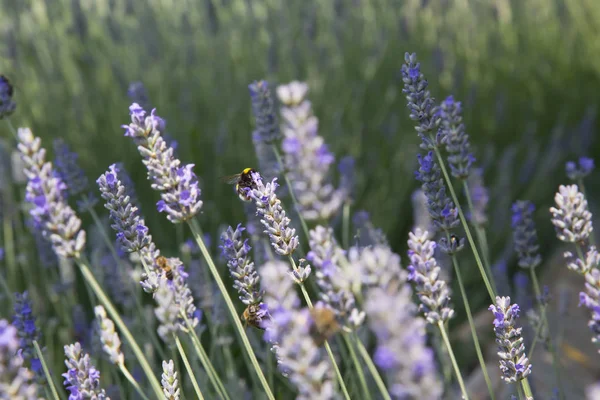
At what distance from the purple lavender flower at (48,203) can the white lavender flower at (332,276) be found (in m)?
0.44

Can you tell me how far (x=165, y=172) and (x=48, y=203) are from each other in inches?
8.3

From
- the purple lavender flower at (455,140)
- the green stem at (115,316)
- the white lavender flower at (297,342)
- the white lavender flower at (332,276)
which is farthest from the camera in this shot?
the purple lavender flower at (455,140)

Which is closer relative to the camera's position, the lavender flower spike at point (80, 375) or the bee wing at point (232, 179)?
the lavender flower spike at point (80, 375)

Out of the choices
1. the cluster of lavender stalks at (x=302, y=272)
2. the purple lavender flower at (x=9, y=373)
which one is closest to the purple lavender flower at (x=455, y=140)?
the cluster of lavender stalks at (x=302, y=272)

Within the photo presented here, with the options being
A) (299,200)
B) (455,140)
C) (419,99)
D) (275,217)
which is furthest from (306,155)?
(455,140)

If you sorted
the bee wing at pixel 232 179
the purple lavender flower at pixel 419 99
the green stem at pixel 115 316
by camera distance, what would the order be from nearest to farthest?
1. the green stem at pixel 115 316
2. the purple lavender flower at pixel 419 99
3. the bee wing at pixel 232 179

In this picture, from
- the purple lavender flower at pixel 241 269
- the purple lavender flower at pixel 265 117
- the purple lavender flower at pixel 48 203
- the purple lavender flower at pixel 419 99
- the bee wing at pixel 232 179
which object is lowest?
the purple lavender flower at pixel 241 269

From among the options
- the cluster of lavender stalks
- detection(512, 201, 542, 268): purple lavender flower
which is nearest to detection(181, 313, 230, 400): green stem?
the cluster of lavender stalks

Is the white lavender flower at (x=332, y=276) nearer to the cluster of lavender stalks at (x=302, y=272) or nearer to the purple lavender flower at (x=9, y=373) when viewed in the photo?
the cluster of lavender stalks at (x=302, y=272)

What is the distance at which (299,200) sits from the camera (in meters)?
1.05

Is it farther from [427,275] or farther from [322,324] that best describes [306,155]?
[427,275]

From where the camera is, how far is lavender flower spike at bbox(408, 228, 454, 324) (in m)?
1.24

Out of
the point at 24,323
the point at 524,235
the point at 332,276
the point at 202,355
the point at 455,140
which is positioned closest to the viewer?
the point at 332,276

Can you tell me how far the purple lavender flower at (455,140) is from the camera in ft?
5.72
